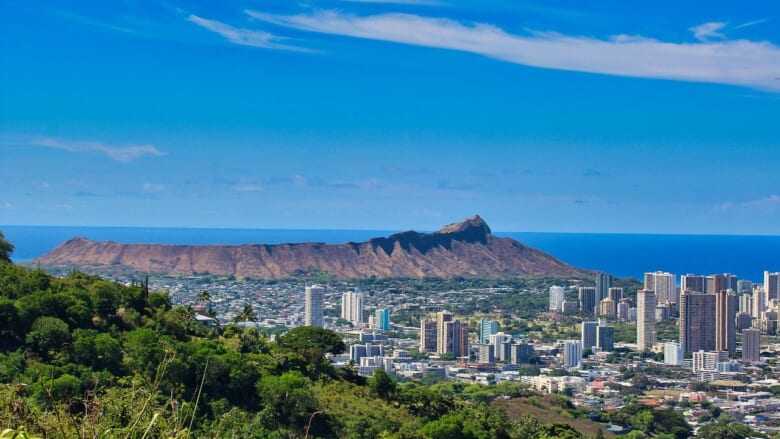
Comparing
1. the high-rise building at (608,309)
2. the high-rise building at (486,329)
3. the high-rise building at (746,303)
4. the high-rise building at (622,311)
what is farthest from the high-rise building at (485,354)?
the high-rise building at (746,303)

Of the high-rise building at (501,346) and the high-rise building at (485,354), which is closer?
the high-rise building at (485,354)

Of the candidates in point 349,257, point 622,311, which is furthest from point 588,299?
point 349,257

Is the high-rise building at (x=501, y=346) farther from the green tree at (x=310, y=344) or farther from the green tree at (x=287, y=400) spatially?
the green tree at (x=287, y=400)

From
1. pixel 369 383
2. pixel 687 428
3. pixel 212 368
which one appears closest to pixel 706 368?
pixel 687 428

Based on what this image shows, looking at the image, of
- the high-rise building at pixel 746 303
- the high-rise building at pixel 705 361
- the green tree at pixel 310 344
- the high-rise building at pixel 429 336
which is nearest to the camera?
the green tree at pixel 310 344

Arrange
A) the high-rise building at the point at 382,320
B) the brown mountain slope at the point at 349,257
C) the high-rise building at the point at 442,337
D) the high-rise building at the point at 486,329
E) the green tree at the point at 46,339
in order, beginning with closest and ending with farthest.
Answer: the green tree at the point at 46,339
the high-rise building at the point at 442,337
the high-rise building at the point at 486,329
the high-rise building at the point at 382,320
the brown mountain slope at the point at 349,257

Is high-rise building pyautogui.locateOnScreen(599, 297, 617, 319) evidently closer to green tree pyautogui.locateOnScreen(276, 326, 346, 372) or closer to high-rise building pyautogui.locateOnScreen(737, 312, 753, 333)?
high-rise building pyautogui.locateOnScreen(737, 312, 753, 333)

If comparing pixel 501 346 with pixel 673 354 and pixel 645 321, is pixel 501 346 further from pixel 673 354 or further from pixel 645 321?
pixel 645 321

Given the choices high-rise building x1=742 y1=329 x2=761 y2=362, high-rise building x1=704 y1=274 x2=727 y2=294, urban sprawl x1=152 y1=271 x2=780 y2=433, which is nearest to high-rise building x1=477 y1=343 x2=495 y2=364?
urban sprawl x1=152 y1=271 x2=780 y2=433
